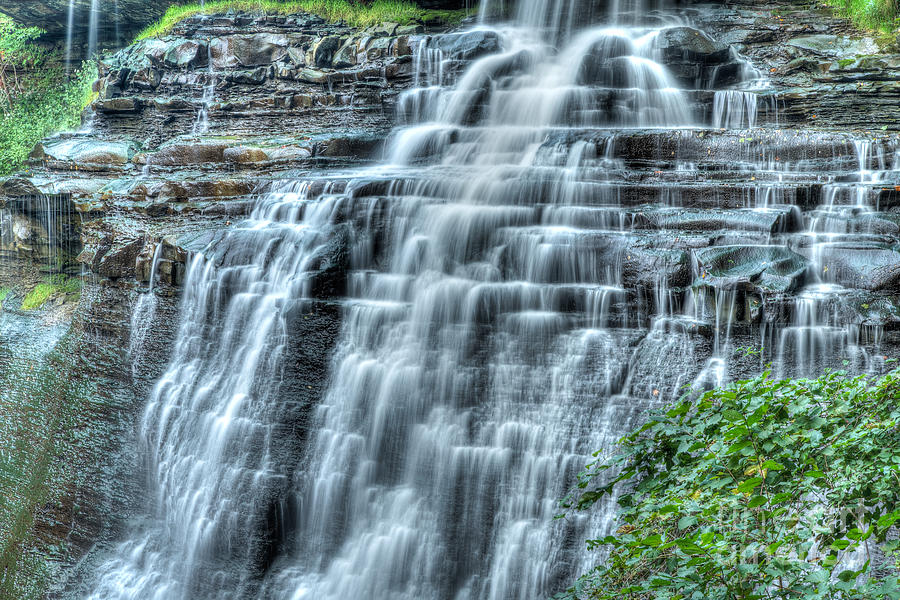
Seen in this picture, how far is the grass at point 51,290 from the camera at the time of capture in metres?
13.0

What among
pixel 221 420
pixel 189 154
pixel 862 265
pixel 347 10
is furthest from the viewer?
pixel 347 10

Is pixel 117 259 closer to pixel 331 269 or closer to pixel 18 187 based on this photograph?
pixel 331 269

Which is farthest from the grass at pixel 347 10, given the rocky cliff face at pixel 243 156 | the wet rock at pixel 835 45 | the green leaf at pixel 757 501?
the green leaf at pixel 757 501

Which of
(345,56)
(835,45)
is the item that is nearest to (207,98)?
(345,56)

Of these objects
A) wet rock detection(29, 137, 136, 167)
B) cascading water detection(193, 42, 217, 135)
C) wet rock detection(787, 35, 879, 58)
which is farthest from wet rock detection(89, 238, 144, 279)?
wet rock detection(787, 35, 879, 58)

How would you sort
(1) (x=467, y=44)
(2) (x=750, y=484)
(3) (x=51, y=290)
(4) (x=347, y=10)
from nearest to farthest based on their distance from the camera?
(2) (x=750, y=484) → (3) (x=51, y=290) → (1) (x=467, y=44) → (4) (x=347, y=10)

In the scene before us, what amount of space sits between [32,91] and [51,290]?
838 centimetres

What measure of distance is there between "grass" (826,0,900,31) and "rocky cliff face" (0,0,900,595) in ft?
1.12

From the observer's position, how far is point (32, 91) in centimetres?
1841

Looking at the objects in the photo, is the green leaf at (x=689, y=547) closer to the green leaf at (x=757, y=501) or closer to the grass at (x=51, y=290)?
the green leaf at (x=757, y=501)

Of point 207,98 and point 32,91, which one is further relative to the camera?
point 32,91

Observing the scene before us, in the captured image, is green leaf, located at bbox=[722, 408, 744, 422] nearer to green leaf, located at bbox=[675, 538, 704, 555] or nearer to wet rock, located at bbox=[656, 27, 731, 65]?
green leaf, located at bbox=[675, 538, 704, 555]

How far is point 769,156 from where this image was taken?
9.07 meters

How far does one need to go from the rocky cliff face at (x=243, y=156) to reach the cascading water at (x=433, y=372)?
20cm
